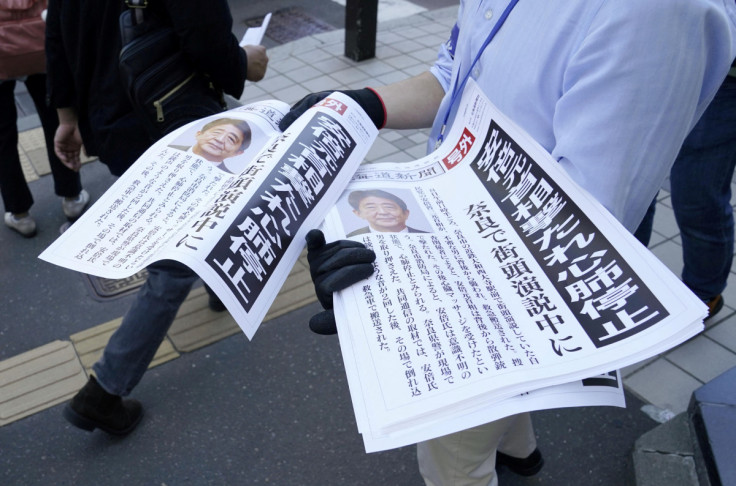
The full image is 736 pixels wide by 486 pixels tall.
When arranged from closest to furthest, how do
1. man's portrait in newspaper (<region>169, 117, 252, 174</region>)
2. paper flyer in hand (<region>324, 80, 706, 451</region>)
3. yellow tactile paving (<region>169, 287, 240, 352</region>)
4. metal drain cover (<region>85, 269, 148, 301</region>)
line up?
paper flyer in hand (<region>324, 80, 706, 451</region>), man's portrait in newspaper (<region>169, 117, 252, 174</region>), yellow tactile paving (<region>169, 287, 240, 352</region>), metal drain cover (<region>85, 269, 148, 301</region>)

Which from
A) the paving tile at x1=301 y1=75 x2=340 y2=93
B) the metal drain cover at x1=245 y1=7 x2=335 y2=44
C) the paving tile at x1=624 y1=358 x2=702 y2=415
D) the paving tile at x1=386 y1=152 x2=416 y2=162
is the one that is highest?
the paving tile at x1=624 y1=358 x2=702 y2=415

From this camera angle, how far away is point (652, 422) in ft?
7.54

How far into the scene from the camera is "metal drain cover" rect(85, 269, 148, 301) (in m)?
2.98

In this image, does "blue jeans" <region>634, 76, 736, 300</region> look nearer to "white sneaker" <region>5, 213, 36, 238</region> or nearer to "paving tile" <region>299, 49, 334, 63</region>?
"white sneaker" <region>5, 213, 36, 238</region>

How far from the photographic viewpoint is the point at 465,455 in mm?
1441

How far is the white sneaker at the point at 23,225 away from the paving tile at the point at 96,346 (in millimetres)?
959

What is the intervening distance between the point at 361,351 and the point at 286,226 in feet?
0.94

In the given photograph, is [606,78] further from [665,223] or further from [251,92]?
[251,92]

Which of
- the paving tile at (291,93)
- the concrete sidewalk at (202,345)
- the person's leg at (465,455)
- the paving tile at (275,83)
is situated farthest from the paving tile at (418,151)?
the person's leg at (465,455)

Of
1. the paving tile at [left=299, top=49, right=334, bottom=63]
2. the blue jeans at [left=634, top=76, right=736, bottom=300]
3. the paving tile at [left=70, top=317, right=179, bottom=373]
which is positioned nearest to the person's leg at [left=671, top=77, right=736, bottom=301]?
the blue jeans at [left=634, top=76, right=736, bottom=300]

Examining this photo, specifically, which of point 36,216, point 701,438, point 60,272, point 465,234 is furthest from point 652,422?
point 36,216

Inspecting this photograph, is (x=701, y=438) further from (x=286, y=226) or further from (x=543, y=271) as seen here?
(x=286, y=226)

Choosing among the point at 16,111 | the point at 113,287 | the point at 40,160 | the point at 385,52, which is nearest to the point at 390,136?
the point at 385,52

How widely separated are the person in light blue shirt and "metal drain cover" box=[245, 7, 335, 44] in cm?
508
